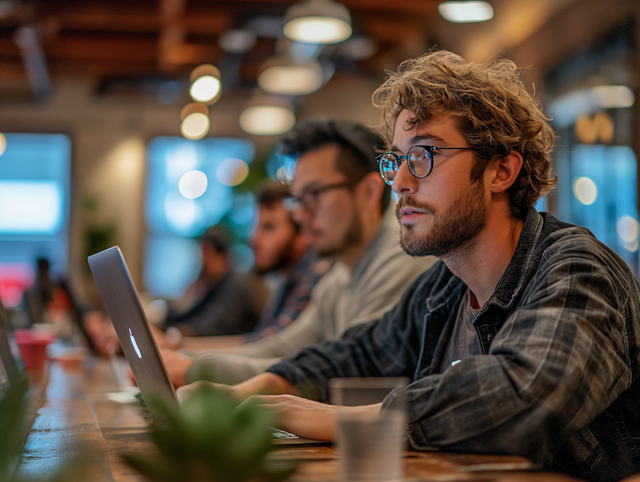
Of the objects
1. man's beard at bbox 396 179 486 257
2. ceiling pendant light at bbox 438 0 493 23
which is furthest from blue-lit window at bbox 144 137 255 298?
man's beard at bbox 396 179 486 257

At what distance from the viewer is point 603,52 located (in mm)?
4188

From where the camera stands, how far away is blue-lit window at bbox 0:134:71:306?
338 inches

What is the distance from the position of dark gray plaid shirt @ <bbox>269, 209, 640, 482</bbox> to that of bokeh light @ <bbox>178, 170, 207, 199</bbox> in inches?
324

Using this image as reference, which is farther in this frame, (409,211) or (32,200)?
(32,200)

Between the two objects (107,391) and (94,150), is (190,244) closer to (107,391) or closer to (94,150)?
(94,150)

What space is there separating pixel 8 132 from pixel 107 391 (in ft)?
25.9

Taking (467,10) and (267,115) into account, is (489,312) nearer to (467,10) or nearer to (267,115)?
(467,10)

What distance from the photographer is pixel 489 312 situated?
45.5 inches

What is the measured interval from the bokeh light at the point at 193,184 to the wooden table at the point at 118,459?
7.80 meters

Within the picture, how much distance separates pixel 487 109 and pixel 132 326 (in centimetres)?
82

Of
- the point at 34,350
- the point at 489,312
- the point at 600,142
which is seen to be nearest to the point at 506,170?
the point at 489,312

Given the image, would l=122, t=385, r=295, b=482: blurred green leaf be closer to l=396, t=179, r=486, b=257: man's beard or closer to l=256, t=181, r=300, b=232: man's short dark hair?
l=396, t=179, r=486, b=257: man's beard

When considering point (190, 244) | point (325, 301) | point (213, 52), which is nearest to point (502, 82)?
point (325, 301)

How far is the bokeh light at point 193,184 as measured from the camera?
9.05 meters
